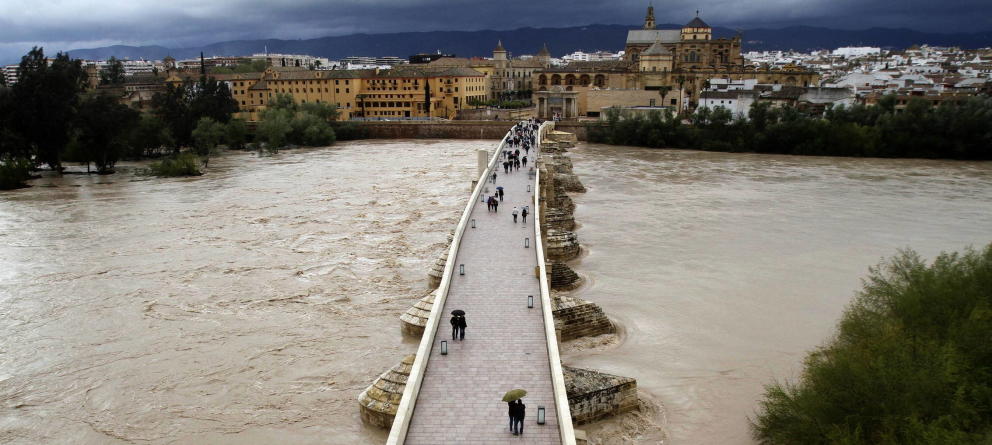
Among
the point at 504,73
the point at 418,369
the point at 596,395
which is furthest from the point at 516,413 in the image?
the point at 504,73

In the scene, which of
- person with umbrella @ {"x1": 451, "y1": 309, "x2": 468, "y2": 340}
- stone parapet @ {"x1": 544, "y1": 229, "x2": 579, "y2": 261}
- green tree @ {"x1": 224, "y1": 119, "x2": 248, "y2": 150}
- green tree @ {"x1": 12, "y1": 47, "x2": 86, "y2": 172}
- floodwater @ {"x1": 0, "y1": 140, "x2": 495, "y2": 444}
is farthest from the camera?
green tree @ {"x1": 224, "y1": 119, "x2": 248, "y2": 150}

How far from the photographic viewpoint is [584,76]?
76.8 meters

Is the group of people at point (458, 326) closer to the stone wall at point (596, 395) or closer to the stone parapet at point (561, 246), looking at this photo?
the stone wall at point (596, 395)

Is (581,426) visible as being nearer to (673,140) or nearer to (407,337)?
(407,337)

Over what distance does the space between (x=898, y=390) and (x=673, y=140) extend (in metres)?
45.9

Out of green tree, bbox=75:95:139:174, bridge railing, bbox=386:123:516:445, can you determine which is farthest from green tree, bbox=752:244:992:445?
green tree, bbox=75:95:139:174

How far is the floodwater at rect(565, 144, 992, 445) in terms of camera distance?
40.1 feet

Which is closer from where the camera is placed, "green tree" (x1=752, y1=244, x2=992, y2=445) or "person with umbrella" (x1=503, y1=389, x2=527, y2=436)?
"green tree" (x1=752, y1=244, x2=992, y2=445)

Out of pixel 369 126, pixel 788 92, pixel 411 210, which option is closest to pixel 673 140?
pixel 788 92

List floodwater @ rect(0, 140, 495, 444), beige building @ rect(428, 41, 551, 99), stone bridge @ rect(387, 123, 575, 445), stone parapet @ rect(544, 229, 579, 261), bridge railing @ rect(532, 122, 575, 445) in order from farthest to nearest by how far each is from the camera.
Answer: beige building @ rect(428, 41, 551, 99)
stone parapet @ rect(544, 229, 579, 261)
floodwater @ rect(0, 140, 495, 444)
stone bridge @ rect(387, 123, 575, 445)
bridge railing @ rect(532, 122, 575, 445)

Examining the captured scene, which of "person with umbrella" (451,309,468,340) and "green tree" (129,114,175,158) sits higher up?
"green tree" (129,114,175,158)

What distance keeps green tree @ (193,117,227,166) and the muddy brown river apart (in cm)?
1357

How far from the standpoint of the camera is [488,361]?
10.0 meters

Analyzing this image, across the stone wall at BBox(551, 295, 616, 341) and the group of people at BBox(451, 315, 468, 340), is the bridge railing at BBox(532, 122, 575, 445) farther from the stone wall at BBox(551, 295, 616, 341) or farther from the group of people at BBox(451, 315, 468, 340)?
the group of people at BBox(451, 315, 468, 340)
